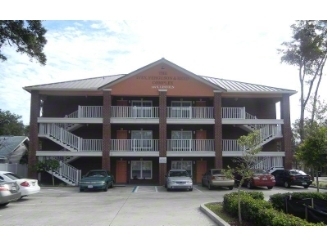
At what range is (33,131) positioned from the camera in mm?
24219

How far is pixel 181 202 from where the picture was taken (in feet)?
48.8

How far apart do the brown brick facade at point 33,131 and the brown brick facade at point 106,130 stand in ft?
16.0

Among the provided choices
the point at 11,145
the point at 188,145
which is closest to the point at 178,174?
the point at 188,145

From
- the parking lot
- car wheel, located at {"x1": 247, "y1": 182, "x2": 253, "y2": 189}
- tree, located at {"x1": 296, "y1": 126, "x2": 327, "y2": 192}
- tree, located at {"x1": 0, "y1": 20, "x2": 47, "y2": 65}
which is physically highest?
tree, located at {"x1": 0, "y1": 20, "x2": 47, "y2": 65}

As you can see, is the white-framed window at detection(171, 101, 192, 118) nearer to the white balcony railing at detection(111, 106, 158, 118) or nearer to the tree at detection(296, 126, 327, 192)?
the white balcony railing at detection(111, 106, 158, 118)

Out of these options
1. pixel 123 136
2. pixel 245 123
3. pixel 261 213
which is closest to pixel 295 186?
pixel 245 123

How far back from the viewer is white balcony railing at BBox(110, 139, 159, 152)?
→ 2444 cm

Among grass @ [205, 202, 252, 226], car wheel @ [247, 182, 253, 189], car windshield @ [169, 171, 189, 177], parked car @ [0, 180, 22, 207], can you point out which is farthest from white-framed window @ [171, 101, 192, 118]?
parked car @ [0, 180, 22, 207]

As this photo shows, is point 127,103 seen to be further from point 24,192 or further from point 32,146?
point 24,192

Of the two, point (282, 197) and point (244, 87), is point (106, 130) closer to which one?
point (244, 87)

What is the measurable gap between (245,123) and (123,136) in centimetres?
937

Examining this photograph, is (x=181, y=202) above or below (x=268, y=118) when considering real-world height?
below

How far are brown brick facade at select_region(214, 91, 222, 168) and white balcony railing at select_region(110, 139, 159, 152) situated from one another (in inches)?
173

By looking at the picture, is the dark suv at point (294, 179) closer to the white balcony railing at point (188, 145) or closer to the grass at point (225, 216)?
the white balcony railing at point (188, 145)
